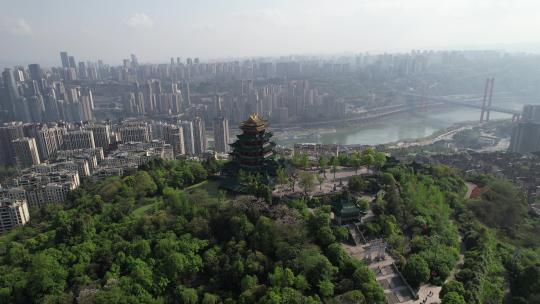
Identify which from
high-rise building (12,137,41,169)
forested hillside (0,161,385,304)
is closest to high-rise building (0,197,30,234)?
forested hillside (0,161,385,304)

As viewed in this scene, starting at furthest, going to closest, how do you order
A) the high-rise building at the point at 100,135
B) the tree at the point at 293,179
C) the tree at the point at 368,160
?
1. the high-rise building at the point at 100,135
2. the tree at the point at 368,160
3. the tree at the point at 293,179

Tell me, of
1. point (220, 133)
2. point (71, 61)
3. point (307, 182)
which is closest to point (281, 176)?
point (307, 182)

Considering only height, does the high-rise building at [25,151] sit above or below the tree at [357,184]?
below

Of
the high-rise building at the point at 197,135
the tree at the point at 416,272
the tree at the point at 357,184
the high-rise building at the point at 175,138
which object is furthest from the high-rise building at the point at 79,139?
the tree at the point at 416,272

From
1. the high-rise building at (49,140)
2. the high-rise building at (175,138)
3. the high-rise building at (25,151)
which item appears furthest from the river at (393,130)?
the high-rise building at (25,151)

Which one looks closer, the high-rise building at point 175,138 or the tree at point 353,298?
the tree at point 353,298

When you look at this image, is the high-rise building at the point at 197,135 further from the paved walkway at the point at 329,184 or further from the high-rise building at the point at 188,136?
the paved walkway at the point at 329,184

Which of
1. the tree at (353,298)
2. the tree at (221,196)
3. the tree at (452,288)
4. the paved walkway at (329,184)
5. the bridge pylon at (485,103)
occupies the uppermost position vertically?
the tree at (221,196)

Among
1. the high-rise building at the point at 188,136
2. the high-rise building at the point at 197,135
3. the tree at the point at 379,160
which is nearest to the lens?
the tree at the point at 379,160

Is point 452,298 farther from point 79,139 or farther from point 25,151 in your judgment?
point 25,151
